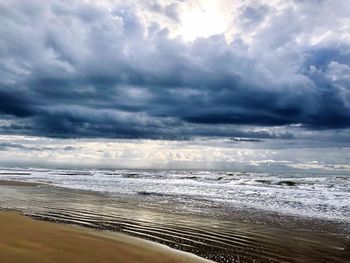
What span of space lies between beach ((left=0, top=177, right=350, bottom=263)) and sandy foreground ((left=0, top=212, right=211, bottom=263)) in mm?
20

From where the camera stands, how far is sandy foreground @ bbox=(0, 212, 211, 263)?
6145 millimetres

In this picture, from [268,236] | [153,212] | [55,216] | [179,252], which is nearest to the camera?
[179,252]

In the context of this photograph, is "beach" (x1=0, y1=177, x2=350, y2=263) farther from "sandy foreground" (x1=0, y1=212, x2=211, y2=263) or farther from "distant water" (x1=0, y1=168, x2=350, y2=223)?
"distant water" (x1=0, y1=168, x2=350, y2=223)

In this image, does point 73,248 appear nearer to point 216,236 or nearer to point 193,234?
point 193,234

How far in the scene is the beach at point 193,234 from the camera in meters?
7.41

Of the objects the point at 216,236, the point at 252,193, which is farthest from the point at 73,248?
the point at 252,193

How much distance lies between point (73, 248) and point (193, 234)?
12.7 ft

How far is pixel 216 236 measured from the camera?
9648 mm

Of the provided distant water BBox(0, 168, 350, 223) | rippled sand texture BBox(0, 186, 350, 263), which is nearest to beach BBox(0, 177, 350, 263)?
rippled sand texture BBox(0, 186, 350, 263)

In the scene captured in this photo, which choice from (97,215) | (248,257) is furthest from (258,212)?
(248,257)

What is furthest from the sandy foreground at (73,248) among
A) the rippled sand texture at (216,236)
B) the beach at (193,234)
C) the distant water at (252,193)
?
the distant water at (252,193)

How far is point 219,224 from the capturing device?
11.7 metres

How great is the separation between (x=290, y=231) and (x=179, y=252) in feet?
16.6

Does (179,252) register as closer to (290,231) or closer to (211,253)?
(211,253)
